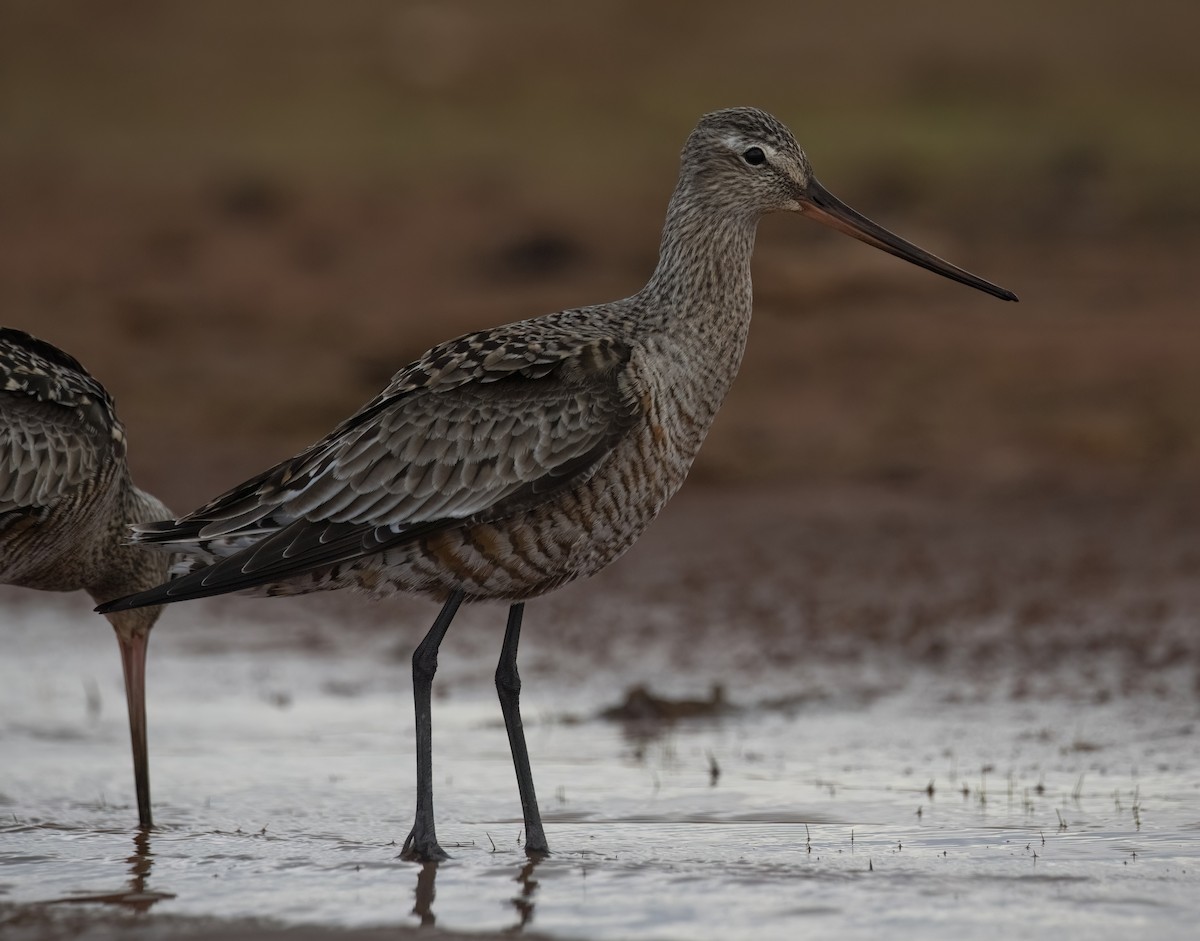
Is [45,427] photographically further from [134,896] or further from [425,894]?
[425,894]

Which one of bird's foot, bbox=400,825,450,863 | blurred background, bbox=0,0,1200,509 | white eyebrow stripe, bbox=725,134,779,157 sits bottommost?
bird's foot, bbox=400,825,450,863

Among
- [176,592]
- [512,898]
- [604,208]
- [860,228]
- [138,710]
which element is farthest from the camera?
[604,208]

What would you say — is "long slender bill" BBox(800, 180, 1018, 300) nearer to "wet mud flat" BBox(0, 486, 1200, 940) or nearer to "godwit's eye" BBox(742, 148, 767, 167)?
"godwit's eye" BBox(742, 148, 767, 167)

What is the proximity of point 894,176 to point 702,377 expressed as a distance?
14.7 m

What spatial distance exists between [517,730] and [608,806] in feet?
2.40

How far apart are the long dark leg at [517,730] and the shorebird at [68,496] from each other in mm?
1445

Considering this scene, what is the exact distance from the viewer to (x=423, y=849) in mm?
6039

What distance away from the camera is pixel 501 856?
241 inches

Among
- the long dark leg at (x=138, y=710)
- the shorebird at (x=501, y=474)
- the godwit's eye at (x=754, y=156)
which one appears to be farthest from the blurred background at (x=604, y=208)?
the shorebird at (x=501, y=474)

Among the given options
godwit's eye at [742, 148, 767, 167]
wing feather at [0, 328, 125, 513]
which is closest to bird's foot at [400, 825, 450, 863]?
wing feather at [0, 328, 125, 513]

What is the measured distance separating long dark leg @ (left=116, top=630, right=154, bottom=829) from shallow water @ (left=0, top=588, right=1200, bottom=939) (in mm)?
89

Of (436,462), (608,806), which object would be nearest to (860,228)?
(436,462)

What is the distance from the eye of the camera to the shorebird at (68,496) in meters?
7.07

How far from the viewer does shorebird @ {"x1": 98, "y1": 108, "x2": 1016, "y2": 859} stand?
599 cm
